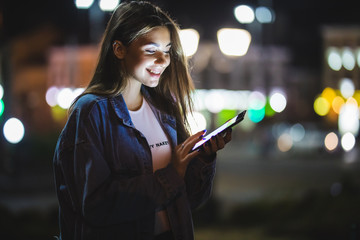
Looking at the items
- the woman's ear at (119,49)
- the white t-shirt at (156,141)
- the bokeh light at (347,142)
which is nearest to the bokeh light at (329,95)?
the bokeh light at (347,142)

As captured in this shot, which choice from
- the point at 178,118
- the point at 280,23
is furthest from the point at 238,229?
the point at 280,23

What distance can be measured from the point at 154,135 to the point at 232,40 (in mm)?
5331

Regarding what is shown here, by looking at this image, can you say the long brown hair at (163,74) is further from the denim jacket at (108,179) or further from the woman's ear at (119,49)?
the denim jacket at (108,179)

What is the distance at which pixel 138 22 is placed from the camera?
2082 millimetres

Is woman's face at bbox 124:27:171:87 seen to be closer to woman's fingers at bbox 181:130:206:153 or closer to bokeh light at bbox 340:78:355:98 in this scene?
woman's fingers at bbox 181:130:206:153

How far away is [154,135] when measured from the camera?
2.19m

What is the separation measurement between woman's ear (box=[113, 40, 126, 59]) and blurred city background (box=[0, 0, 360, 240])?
0.57 meters

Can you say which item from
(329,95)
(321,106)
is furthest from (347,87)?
(329,95)

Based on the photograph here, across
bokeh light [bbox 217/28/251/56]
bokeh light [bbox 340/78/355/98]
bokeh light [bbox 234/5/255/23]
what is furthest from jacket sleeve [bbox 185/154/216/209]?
bokeh light [bbox 340/78/355/98]

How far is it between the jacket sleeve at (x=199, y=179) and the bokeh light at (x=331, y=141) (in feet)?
74.4

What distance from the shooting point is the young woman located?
188 cm

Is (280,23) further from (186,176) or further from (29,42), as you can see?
A: (186,176)

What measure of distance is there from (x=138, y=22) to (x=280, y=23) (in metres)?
46.6

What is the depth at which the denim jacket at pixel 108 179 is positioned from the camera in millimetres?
1857
